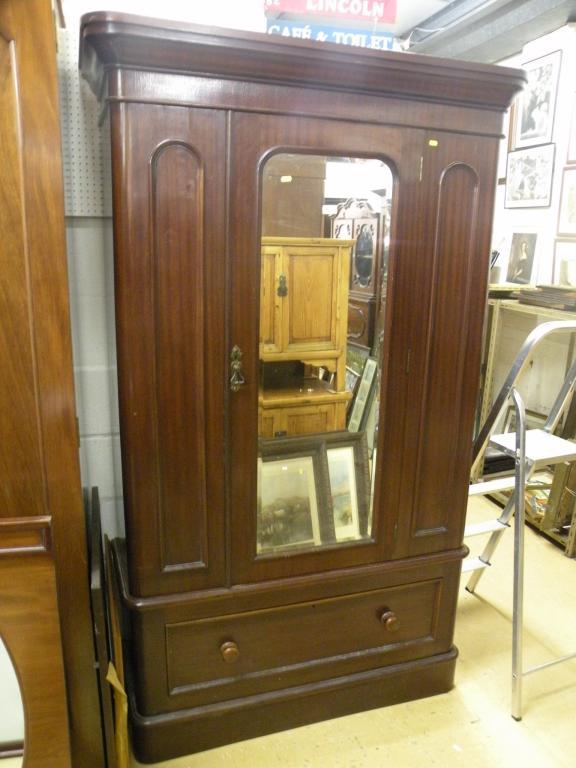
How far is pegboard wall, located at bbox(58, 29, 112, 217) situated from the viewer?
1.58m

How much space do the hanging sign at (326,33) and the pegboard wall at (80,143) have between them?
0.54 m

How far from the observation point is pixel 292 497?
1652mm

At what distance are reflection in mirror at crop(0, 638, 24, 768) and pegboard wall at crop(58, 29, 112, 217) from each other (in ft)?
3.76

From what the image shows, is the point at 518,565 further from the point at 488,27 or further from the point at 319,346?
the point at 488,27

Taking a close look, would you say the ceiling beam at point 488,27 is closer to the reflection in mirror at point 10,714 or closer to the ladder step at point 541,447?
the ladder step at point 541,447

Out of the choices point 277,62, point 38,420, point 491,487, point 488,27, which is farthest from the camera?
point 488,27

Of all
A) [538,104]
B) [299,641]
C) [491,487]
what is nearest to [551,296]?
[538,104]

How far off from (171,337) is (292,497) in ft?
1.88

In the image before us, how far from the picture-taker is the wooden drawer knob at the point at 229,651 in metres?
1.62

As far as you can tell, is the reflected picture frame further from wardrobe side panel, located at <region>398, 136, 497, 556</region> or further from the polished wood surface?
the polished wood surface

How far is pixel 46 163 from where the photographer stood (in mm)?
1068

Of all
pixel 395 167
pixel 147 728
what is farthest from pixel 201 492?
pixel 395 167

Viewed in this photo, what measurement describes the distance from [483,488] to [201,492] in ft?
3.57

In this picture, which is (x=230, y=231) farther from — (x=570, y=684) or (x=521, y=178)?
(x=521, y=178)
